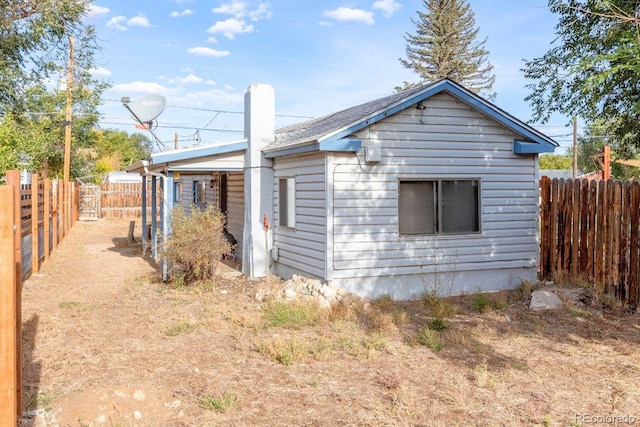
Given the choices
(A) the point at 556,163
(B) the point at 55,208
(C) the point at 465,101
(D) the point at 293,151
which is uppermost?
(A) the point at 556,163

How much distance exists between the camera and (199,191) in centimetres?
1825

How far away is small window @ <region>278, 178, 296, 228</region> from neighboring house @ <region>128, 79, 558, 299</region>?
23 mm

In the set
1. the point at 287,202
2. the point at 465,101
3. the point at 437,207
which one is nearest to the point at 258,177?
the point at 287,202

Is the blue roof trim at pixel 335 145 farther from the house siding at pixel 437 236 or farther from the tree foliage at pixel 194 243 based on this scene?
the tree foliage at pixel 194 243

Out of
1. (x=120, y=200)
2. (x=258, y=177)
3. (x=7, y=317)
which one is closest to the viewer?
(x=7, y=317)

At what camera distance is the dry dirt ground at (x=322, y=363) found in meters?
4.53


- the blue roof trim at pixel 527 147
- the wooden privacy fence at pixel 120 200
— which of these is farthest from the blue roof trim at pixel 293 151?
the wooden privacy fence at pixel 120 200

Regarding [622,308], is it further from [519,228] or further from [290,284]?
[290,284]

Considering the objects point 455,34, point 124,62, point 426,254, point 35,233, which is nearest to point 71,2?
point 124,62

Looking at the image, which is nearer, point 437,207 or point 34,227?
point 437,207

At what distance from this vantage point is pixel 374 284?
9.31 m

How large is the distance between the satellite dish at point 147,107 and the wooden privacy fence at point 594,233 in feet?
33.0

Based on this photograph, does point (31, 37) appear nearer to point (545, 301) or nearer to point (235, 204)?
point (235, 204)

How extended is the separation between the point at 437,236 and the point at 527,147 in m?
2.63
